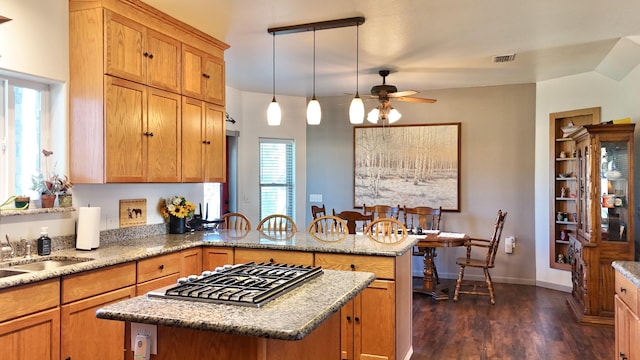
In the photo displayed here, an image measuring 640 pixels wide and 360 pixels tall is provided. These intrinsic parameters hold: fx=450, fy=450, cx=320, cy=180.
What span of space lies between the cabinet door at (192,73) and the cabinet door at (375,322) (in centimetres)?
217

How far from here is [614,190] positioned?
4.21 metres

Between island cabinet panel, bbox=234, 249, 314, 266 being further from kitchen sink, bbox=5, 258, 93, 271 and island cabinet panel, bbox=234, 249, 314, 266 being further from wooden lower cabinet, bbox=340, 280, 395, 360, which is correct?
kitchen sink, bbox=5, 258, 93, 271

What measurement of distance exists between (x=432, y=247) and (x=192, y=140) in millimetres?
2934

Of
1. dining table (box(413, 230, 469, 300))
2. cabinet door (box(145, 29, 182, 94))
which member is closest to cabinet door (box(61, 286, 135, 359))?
cabinet door (box(145, 29, 182, 94))

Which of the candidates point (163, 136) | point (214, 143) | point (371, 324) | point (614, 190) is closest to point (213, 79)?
point (214, 143)

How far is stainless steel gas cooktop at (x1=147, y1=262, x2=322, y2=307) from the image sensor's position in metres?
1.71

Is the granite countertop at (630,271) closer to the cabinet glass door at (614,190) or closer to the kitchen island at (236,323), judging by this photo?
the kitchen island at (236,323)

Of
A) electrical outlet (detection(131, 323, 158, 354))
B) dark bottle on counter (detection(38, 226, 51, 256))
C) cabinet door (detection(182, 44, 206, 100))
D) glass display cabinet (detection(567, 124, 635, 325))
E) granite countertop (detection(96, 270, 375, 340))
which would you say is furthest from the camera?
glass display cabinet (detection(567, 124, 635, 325))

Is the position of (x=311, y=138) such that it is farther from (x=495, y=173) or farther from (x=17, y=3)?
(x=17, y=3)

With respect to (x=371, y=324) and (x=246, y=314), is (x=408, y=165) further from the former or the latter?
(x=246, y=314)

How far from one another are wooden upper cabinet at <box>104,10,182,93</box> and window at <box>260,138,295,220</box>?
2.99 meters

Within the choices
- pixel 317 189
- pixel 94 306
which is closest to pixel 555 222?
pixel 317 189

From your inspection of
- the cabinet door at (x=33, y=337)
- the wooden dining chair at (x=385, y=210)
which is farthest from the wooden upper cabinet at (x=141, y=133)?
the wooden dining chair at (x=385, y=210)

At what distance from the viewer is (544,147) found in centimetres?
570
